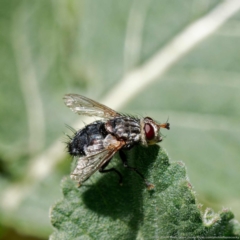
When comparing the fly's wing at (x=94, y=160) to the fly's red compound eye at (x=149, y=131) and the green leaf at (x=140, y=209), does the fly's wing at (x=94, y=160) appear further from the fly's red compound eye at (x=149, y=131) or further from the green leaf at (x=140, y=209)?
the fly's red compound eye at (x=149, y=131)

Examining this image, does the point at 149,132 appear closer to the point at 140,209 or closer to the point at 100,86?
the point at 140,209

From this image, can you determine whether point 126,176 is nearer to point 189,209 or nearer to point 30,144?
point 189,209

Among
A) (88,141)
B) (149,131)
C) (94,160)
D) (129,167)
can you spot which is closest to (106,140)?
(88,141)

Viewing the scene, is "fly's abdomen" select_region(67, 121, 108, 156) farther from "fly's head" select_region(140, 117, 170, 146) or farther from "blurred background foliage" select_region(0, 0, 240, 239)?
"blurred background foliage" select_region(0, 0, 240, 239)

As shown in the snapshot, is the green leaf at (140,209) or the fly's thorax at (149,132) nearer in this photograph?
the green leaf at (140,209)

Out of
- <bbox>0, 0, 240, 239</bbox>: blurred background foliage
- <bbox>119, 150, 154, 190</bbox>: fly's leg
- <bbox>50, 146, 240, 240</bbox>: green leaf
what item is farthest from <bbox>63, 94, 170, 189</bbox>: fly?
<bbox>0, 0, 240, 239</bbox>: blurred background foliage

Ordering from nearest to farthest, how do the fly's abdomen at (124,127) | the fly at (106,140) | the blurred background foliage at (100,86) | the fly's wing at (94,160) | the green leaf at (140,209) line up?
the green leaf at (140,209) < the fly's wing at (94,160) < the fly at (106,140) < the fly's abdomen at (124,127) < the blurred background foliage at (100,86)

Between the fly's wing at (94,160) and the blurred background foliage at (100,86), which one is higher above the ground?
the blurred background foliage at (100,86)

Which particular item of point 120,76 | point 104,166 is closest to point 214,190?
point 120,76

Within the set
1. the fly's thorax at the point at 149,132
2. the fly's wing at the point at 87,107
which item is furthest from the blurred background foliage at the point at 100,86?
the fly's thorax at the point at 149,132
